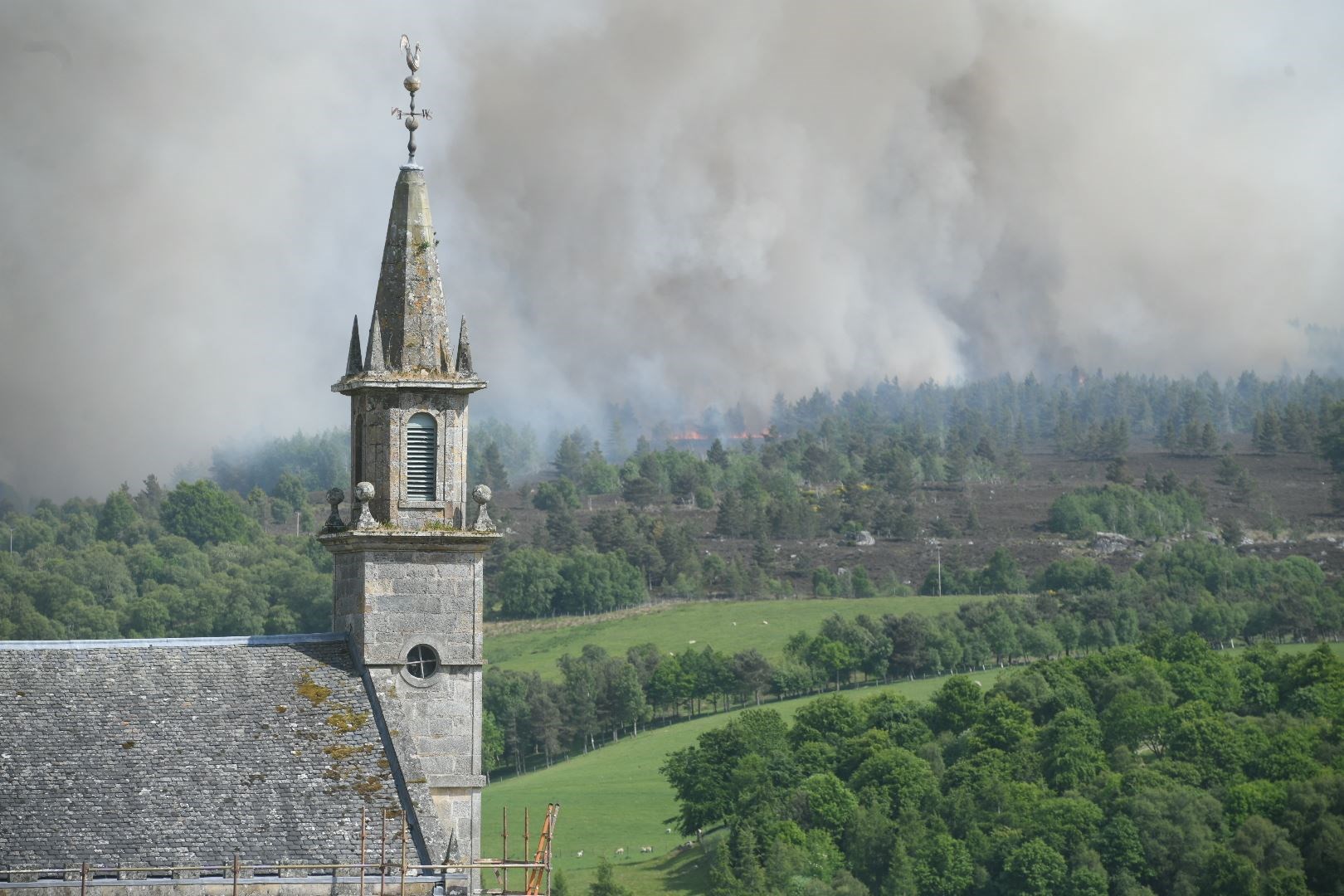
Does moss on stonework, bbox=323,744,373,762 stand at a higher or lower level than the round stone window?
lower

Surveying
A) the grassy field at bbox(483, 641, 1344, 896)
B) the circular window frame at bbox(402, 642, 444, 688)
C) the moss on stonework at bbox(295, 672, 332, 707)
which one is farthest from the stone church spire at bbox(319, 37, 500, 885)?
the grassy field at bbox(483, 641, 1344, 896)

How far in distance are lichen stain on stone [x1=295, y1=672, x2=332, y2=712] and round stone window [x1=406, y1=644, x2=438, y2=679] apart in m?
2.05

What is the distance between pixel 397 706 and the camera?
53375 mm

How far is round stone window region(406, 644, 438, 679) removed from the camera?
54000 millimetres

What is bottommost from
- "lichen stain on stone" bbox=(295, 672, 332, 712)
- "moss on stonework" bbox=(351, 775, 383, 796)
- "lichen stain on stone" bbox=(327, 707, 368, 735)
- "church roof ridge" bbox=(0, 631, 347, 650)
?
"moss on stonework" bbox=(351, 775, 383, 796)

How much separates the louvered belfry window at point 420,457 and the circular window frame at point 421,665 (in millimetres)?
3561

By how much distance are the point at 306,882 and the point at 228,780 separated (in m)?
3.17

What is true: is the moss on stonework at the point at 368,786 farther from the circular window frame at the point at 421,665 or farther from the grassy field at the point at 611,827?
the grassy field at the point at 611,827

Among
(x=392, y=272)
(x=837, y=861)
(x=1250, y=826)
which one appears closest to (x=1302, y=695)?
(x=1250, y=826)

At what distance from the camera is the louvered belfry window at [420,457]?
181ft

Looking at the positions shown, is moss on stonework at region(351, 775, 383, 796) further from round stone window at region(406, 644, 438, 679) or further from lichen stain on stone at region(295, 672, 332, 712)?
round stone window at region(406, 644, 438, 679)

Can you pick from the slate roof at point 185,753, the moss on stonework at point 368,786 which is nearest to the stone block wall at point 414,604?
the slate roof at point 185,753

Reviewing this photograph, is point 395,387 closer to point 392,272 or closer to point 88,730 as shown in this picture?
point 392,272

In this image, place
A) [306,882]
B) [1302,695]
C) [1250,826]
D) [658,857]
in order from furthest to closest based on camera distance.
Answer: [1302,695] → [658,857] → [1250,826] → [306,882]
